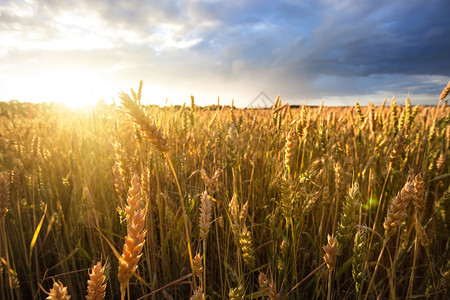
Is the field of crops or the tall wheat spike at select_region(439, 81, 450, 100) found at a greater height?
the tall wheat spike at select_region(439, 81, 450, 100)

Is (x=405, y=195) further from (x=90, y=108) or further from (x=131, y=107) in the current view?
(x=90, y=108)

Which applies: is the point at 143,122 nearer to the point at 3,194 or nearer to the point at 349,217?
the point at 3,194

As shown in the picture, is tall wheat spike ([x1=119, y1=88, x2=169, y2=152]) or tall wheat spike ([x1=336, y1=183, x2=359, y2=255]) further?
tall wheat spike ([x1=336, y1=183, x2=359, y2=255])

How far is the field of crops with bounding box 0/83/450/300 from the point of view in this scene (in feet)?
3.03

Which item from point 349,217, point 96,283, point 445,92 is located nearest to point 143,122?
point 96,283

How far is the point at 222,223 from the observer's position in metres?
1.32

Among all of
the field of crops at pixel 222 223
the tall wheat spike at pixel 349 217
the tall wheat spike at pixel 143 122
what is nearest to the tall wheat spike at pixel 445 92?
the field of crops at pixel 222 223

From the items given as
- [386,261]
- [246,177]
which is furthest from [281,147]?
[386,261]

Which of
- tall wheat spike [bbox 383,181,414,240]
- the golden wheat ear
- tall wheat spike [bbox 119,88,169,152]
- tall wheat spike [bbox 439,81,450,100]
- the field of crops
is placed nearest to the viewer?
the golden wheat ear

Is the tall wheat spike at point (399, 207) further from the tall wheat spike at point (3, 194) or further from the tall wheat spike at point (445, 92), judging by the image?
the tall wheat spike at point (445, 92)

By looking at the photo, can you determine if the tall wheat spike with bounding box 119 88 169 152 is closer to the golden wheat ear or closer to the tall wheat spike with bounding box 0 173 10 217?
the golden wheat ear

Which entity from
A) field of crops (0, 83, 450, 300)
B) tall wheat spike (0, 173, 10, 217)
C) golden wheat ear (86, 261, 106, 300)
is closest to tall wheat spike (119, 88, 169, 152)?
field of crops (0, 83, 450, 300)

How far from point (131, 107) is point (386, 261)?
2073 mm

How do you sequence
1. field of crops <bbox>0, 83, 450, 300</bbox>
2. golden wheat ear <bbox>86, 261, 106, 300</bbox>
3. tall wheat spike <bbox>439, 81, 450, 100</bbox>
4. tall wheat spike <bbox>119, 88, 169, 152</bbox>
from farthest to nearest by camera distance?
tall wheat spike <bbox>439, 81, 450, 100</bbox> → field of crops <bbox>0, 83, 450, 300</bbox> → tall wheat spike <bbox>119, 88, 169, 152</bbox> → golden wheat ear <bbox>86, 261, 106, 300</bbox>
